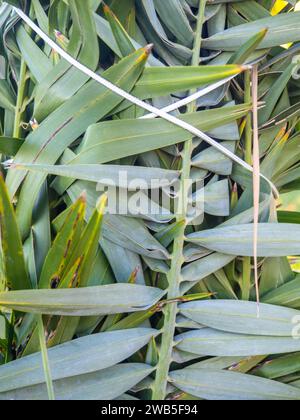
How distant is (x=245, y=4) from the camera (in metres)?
0.44

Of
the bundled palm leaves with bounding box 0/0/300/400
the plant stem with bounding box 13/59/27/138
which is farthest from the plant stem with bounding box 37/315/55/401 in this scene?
the plant stem with bounding box 13/59/27/138

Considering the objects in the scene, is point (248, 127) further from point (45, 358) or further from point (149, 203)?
point (45, 358)

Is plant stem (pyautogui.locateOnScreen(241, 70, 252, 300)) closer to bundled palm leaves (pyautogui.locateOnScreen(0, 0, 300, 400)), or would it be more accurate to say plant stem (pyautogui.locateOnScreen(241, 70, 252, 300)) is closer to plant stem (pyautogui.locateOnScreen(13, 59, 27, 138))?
bundled palm leaves (pyautogui.locateOnScreen(0, 0, 300, 400))

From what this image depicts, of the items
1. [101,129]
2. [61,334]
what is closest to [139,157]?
[101,129]

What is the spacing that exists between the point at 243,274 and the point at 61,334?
0.17 m

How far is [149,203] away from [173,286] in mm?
73

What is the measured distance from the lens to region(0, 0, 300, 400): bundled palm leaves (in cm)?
38

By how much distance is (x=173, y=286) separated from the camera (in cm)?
41

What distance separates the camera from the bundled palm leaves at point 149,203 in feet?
1.25

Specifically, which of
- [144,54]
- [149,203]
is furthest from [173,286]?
[144,54]

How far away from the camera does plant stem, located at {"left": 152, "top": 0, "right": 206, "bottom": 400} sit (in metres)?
0.41

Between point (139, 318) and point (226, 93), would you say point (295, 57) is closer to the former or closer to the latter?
point (226, 93)

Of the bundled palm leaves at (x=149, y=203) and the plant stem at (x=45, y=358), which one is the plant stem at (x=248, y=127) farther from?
the plant stem at (x=45, y=358)

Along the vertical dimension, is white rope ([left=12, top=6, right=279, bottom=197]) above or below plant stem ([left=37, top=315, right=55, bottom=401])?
above
